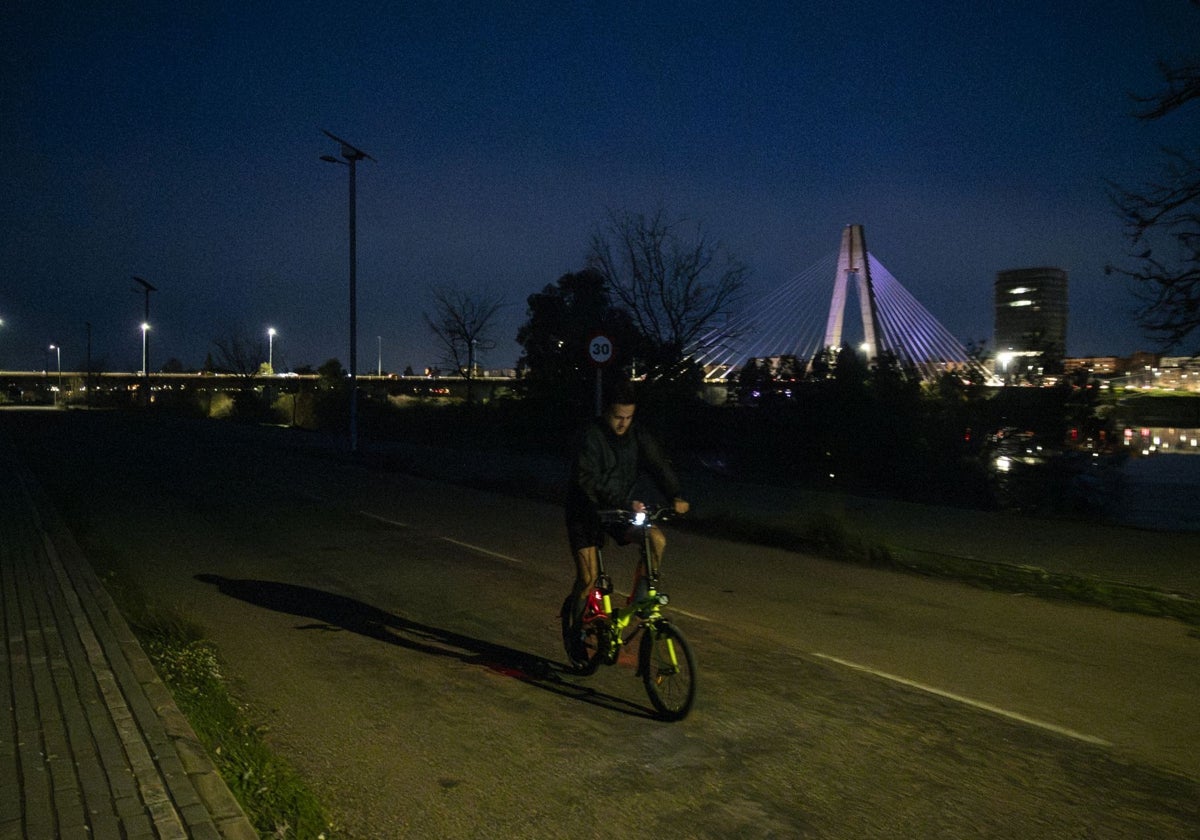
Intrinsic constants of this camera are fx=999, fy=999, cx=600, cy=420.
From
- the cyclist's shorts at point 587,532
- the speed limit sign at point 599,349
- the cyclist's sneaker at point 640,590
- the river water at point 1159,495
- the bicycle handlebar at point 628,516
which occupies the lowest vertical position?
the river water at point 1159,495

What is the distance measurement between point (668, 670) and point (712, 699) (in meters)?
0.58

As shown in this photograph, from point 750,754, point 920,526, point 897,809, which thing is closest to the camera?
point 897,809

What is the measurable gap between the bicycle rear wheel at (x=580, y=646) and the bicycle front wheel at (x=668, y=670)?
0.60m

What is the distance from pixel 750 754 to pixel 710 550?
6993 millimetres

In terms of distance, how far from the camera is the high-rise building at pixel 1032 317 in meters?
19.2

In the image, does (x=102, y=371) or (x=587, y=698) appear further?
(x=102, y=371)

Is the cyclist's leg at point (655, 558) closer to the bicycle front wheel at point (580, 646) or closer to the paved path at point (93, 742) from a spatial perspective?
the bicycle front wheel at point (580, 646)

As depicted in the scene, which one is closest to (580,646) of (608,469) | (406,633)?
(608,469)

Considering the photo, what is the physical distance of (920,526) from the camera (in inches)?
538

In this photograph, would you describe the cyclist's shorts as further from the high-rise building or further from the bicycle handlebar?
the high-rise building

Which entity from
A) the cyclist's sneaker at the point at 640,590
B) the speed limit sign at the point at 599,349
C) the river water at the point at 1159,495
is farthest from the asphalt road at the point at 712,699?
the river water at the point at 1159,495

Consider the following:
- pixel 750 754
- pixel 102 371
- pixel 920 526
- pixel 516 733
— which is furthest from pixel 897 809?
pixel 102 371

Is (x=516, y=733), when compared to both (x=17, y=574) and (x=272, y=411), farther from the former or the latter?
(x=272, y=411)

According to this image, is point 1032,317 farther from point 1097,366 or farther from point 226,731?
point 226,731
